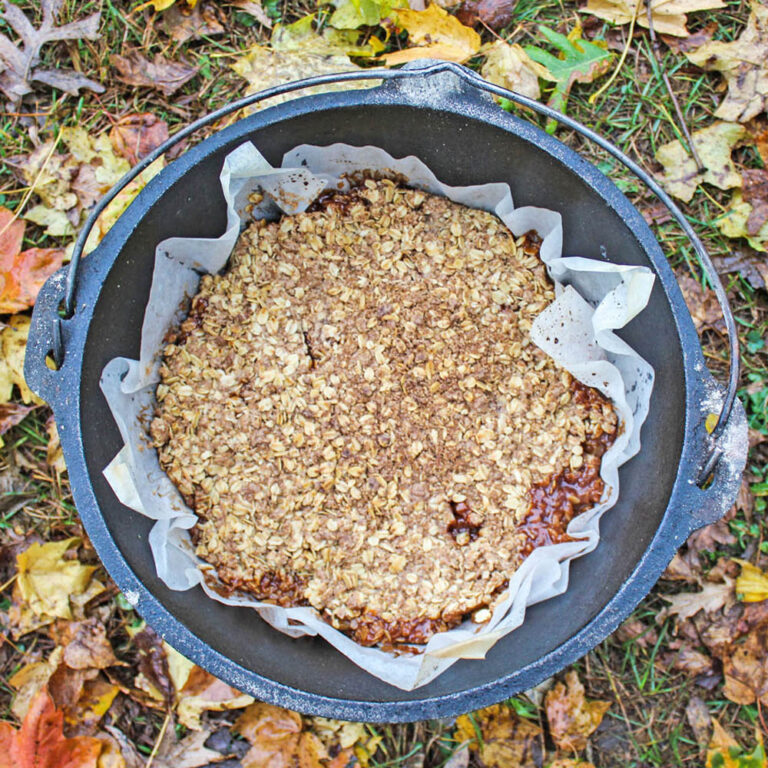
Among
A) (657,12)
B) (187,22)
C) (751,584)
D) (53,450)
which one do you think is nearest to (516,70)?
(657,12)

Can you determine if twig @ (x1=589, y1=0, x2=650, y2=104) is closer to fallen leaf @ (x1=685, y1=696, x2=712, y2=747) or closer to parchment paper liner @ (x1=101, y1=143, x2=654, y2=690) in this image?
parchment paper liner @ (x1=101, y1=143, x2=654, y2=690)

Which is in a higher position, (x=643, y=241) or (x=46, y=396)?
(x=643, y=241)

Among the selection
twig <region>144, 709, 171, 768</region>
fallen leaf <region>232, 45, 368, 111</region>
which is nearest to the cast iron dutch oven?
fallen leaf <region>232, 45, 368, 111</region>

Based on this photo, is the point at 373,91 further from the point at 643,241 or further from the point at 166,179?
the point at 643,241

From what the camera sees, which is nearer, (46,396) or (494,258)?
(46,396)

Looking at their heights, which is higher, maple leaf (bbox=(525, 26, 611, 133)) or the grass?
maple leaf (bbox=(525, 26, 611, 133))

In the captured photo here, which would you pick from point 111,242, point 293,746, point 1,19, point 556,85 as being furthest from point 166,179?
point 293,746

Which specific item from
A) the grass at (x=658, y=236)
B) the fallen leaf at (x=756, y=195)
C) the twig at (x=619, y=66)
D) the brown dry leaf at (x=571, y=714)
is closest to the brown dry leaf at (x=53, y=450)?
the grass at (x=658, y=236)
